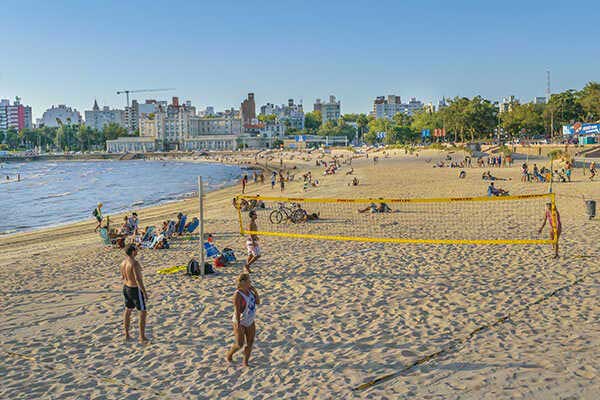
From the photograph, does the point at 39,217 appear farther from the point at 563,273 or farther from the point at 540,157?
the point at 540,157

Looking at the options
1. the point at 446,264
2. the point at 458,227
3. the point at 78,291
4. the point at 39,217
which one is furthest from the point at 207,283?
the point at 39,217

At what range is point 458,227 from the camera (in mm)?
14594

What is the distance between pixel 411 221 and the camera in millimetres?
15969

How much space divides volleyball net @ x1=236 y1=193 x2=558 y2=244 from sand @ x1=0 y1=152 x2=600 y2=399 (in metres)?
1.43

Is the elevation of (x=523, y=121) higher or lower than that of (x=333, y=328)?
higher

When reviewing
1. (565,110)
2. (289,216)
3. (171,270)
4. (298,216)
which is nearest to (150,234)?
(171,270)

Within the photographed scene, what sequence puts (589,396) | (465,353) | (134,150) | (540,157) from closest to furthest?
(589,396) → (465,353) → (540,157) → (134,150)

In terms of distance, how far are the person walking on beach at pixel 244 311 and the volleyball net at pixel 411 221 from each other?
19.7 ft

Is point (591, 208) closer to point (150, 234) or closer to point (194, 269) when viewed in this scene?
point (194, 269)

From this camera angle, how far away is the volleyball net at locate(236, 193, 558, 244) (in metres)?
13.1

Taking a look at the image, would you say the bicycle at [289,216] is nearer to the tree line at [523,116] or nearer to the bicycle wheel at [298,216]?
the bicycle wheel at [298,216]

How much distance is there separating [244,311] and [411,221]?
11.0 m

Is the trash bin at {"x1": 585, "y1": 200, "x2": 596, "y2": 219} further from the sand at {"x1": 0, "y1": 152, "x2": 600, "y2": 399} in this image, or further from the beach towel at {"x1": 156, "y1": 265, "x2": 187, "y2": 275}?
the beach towel at {"x1": 156, "y1": 265, "x2": 187, "y2": 275}

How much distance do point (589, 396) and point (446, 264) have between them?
5.30 meters
